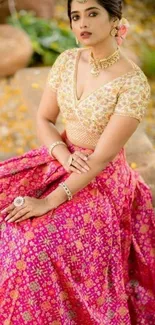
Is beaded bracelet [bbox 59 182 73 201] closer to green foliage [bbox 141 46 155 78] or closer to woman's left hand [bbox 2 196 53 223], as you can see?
woman's left hand [bbox 2 196 53 223]

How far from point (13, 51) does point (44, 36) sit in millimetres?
580

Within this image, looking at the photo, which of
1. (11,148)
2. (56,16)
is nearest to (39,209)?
(11,148)

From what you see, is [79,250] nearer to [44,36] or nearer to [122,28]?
[122,28]

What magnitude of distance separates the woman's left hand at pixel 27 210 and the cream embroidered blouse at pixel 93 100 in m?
0.34

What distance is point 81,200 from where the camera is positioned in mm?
2514

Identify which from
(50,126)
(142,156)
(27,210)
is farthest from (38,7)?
(27,210)

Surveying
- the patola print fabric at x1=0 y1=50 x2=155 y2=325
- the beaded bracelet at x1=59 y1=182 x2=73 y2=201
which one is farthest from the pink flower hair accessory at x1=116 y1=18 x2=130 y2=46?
the beaded bracelet at x1=59 y1=182 x2=73 y2=201

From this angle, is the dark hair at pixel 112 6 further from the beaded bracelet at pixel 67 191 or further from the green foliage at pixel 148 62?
the green foliage at pixel 148 62

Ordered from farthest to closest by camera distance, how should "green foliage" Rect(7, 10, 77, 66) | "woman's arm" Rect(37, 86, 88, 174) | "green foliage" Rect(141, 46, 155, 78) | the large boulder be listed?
the large boulder, "green foliage" Rect(7, 10, 77, 66), "green foliage" Rect(141, 46, 155, 78), "woman's arm" Rect(37, 86, 88, 174)

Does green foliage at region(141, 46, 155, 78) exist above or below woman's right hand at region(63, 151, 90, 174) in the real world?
above

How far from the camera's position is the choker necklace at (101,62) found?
247cm

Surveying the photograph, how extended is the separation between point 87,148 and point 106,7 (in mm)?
627

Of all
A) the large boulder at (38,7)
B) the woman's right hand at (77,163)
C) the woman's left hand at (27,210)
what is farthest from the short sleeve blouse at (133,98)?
the large boulder at (38,7)

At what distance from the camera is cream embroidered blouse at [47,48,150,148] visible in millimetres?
2389
